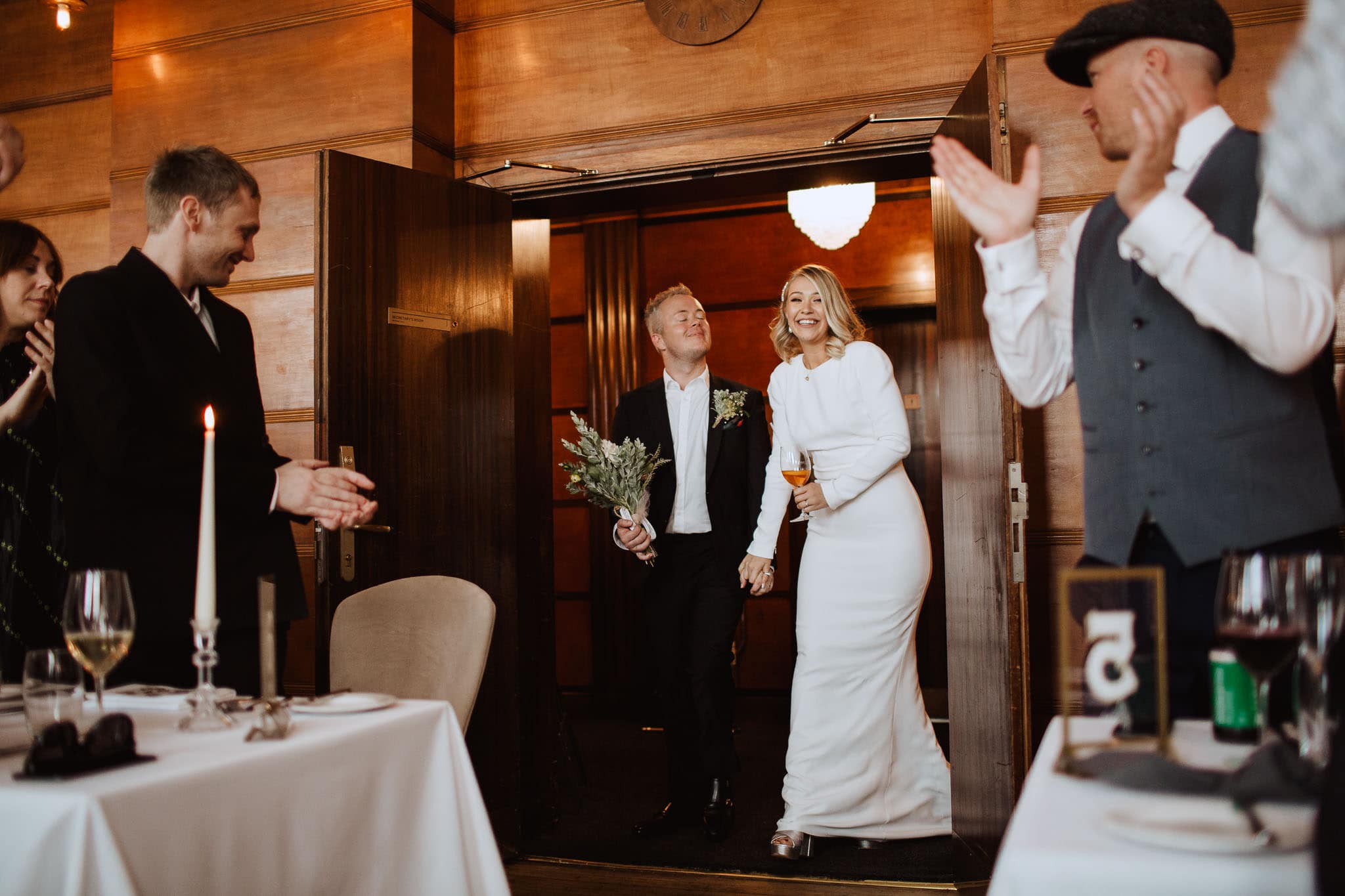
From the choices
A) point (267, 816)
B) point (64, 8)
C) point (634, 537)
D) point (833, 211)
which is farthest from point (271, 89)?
point (267, 816)

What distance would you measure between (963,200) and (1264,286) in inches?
15.8

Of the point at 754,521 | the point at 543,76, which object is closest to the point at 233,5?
the point at 543,76

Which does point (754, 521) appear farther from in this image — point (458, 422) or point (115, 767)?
point (115, 767)

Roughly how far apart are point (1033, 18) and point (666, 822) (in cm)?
293

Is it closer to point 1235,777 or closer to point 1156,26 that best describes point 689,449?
point 1156,26

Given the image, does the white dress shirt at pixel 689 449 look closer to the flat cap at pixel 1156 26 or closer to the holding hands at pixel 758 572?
the holding hands at pixel 758 572

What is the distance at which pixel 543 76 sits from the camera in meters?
4.09

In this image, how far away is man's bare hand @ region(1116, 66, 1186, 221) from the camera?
1.42 meters

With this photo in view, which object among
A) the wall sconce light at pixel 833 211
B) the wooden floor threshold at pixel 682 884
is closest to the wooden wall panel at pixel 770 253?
the wall sconce light at pixel 833 211

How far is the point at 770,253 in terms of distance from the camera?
6.46 m

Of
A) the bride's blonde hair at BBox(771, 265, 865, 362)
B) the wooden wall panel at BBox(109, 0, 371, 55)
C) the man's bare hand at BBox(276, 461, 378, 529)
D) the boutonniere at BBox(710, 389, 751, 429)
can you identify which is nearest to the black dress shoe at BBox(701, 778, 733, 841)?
the boutonniere at BBox(710, 389, 751, 429)

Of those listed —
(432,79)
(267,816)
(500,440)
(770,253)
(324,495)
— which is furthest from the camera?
(770,253)

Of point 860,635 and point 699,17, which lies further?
point 699,17

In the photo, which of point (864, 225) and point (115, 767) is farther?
point (864, 225)
